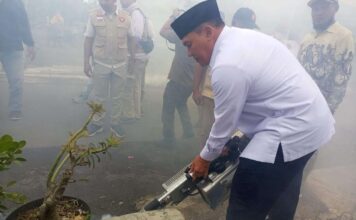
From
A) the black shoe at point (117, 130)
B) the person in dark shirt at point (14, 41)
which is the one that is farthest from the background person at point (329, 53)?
the person in dark shirt at point (14, 41)

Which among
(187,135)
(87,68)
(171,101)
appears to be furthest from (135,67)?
(187,135)

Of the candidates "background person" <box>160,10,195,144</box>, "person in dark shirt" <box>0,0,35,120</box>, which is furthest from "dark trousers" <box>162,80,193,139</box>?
"person in dark shirt" <box>0,0,35,120</box>

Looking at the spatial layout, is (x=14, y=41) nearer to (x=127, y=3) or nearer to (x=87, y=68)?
(x=87, y=68)

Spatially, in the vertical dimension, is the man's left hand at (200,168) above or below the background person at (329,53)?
below

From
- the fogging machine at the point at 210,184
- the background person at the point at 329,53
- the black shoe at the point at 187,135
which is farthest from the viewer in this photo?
the black shoe at the point at 187,135

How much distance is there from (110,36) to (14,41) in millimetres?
1557

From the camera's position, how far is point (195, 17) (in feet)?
7.36

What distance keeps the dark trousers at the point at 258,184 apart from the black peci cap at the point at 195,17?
3.15 feet

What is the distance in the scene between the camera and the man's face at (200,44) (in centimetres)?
229

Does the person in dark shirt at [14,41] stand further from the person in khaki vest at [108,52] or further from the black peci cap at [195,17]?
the black peci cap at [195,17]

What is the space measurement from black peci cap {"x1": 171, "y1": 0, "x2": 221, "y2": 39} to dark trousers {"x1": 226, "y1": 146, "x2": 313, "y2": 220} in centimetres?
96

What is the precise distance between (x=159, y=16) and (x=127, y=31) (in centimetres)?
778

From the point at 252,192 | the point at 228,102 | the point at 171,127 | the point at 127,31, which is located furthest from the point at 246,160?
the point at 127,31

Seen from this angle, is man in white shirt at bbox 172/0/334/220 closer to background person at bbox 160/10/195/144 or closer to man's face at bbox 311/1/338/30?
man's face at bbox 311/1/338/30
